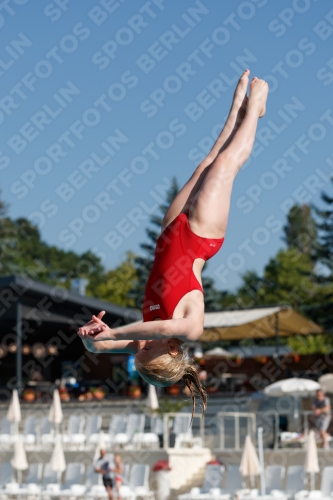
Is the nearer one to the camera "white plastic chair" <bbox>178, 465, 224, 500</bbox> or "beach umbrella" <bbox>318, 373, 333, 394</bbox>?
"white plastic chair" <bbox>178, 465, 224, 500</bbox>

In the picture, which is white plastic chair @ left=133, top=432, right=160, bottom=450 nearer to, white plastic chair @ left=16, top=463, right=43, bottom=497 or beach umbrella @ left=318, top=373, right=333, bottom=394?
white plastic chair @ left=16, top=463, right=43, bottom=497

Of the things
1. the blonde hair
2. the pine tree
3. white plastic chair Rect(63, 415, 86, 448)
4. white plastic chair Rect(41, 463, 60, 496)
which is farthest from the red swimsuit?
the pine tree

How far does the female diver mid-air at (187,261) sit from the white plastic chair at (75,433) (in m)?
13.5

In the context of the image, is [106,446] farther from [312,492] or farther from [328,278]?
[328,278]

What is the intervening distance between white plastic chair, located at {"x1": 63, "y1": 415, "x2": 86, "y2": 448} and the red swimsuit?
13707mm

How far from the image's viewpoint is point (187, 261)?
5.36m

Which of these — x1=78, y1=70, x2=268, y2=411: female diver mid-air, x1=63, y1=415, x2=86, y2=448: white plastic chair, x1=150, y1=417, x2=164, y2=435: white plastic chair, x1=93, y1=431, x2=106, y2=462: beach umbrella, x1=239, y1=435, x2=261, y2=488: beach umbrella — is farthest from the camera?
x1=63, y1=415, x2=86, y2=448: white plastic chair

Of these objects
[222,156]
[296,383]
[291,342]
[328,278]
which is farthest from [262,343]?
[222,156]

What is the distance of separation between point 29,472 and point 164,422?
3005 mm

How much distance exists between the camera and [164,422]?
58.7 ft

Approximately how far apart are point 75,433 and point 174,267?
1442 centimetres

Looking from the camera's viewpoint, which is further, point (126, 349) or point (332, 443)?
point (332, 443)

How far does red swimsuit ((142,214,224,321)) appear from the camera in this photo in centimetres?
522

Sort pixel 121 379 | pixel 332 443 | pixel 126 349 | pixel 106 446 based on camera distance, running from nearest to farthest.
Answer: pixel 126 349
pixel 332 443
pixel 106 446
pixel 121 379
